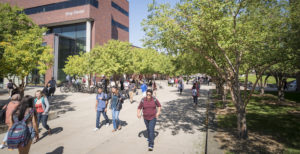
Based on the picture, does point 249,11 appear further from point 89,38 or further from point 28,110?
point 89,38

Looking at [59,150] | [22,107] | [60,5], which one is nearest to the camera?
[22,107]

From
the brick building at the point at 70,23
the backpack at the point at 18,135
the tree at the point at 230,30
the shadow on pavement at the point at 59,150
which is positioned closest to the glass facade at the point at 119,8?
the brick building at the point at 70,23

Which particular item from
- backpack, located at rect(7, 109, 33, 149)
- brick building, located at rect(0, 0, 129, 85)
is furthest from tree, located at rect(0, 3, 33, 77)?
brick building, located at rect(0, 0, 129, 85)

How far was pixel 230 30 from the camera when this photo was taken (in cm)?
540

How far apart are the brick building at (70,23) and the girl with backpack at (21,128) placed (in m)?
26.8

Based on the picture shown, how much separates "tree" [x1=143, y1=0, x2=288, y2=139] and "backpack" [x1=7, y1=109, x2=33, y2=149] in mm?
4707

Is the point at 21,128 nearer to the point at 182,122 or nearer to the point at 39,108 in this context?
the point at 39,108

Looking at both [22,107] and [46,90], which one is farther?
[46,90]

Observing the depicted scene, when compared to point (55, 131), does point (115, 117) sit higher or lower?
higher

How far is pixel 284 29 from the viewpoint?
18.5ft

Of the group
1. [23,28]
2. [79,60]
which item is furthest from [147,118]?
[79,60]

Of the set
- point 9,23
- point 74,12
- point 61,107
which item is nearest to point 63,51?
point 74,12

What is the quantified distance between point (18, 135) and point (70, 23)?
34356mm

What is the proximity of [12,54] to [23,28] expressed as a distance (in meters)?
3.77
